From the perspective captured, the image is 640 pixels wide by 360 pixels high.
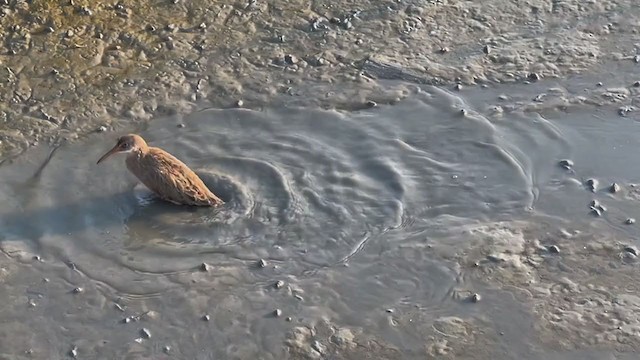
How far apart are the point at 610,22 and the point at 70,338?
687cm

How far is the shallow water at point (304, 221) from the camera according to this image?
7207mm

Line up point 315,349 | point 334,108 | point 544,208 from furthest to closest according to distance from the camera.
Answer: point 334,108 < point 544,208 < point 315,349

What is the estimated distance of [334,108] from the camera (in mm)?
9461

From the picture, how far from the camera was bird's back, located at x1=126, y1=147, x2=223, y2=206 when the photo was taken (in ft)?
26.3

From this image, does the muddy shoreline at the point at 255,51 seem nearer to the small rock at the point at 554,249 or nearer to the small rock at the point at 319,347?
the small rock at the point at 554,249

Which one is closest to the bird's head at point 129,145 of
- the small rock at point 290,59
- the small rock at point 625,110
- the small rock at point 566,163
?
the small rock at point 290,59

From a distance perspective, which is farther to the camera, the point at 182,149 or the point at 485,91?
the point at 485,91

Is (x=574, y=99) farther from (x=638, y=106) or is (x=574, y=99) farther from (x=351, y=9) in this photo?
(x=351, y=9)

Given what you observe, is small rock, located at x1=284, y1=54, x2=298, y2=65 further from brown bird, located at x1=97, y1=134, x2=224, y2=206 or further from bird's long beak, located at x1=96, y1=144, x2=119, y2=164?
bird's long beak, located at x1=96, y1=144, x2=119, y2=164

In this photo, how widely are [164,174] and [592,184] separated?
146 inches

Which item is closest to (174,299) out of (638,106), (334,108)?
(334,108)

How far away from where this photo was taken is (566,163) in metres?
8.87

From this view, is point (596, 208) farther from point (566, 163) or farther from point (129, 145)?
point (129, 145)

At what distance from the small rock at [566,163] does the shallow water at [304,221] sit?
64 millimetres
